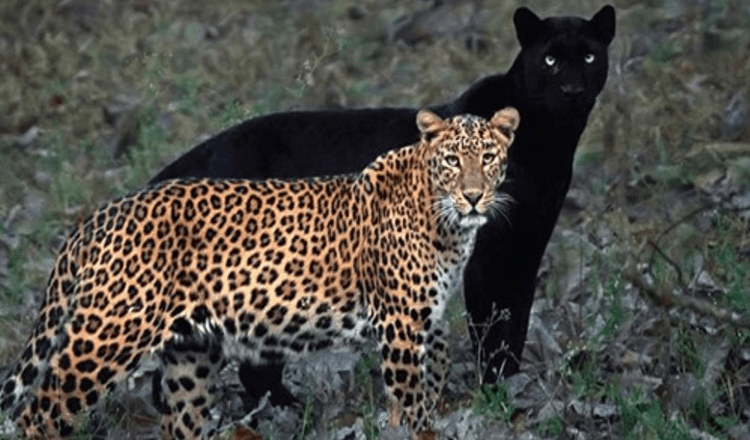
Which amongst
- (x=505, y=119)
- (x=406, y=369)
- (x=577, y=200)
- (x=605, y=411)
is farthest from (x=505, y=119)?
(x=577, y=200)

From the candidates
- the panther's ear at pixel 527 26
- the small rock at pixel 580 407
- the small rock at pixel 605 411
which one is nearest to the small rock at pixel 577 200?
the panther's ear at pixel 527 26

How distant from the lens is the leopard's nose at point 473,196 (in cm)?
826

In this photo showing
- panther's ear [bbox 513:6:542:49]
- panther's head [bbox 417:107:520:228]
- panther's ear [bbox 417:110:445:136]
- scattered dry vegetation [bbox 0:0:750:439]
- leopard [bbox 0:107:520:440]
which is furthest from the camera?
panther's ear [bbox 513:6:542:49]

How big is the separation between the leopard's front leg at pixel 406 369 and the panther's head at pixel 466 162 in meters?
0.50

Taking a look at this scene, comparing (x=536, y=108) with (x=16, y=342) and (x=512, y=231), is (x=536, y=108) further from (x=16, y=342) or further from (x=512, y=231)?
(x=16, y=342)

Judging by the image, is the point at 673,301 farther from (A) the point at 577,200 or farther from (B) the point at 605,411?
(A) the point at 577,200

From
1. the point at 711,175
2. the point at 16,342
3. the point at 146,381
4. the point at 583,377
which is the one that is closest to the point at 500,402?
the point at 583,377

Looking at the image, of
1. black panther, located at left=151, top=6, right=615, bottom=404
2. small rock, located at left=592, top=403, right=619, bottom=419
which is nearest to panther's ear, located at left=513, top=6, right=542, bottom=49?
black panther, located at left=151, top=6, right=615, bottom=404

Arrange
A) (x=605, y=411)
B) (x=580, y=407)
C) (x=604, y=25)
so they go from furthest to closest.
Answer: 1. (x=604, y=25)
2. (x=605, y=411)
3. (x=580, y=407)

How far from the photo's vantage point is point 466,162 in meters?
8.30

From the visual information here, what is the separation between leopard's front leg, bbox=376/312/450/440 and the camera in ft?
27.5

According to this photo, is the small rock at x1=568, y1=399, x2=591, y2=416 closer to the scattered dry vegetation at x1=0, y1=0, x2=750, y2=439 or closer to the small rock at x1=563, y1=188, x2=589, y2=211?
the scattered dry vegetation at x1=0, y1=0, x2=750, y2=439

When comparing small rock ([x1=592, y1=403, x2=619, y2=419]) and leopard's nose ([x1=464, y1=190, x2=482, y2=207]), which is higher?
leopard's nose ([x1=464, y1=190, x2=482, y2=207])

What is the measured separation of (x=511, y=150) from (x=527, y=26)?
0.64 metres
